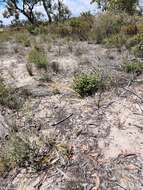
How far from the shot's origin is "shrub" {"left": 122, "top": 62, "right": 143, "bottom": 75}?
6621mm

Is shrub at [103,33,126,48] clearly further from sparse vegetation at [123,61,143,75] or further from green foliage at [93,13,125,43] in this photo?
sparse vegetation at [123,61,143,75]

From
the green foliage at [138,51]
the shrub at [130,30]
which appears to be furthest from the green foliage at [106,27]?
the green foliage at [138,51]

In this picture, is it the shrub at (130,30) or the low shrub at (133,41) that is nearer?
the low shrub at (133,41)

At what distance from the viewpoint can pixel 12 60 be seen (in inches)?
345

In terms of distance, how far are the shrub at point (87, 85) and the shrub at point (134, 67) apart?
3.57ft

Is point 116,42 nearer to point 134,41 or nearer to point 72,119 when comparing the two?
point 134,41

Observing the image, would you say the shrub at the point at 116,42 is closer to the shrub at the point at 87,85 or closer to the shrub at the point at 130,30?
the shrub at the point at 130,30

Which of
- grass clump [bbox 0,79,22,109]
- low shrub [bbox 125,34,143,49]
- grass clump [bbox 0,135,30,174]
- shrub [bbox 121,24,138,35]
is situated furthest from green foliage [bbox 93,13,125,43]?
grass clump [bbox 0,135,30,174]

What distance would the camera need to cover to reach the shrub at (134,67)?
21.7 feet

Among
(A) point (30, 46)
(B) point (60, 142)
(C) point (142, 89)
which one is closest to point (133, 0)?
(A) point (30, 46)

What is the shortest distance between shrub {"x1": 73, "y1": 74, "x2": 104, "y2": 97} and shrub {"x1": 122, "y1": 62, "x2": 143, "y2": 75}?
1.09m

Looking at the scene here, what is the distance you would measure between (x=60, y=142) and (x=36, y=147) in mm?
338

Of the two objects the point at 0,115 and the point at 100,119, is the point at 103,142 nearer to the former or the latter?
the point at 100,119

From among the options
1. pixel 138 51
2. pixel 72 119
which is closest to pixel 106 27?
pixel 138 51
